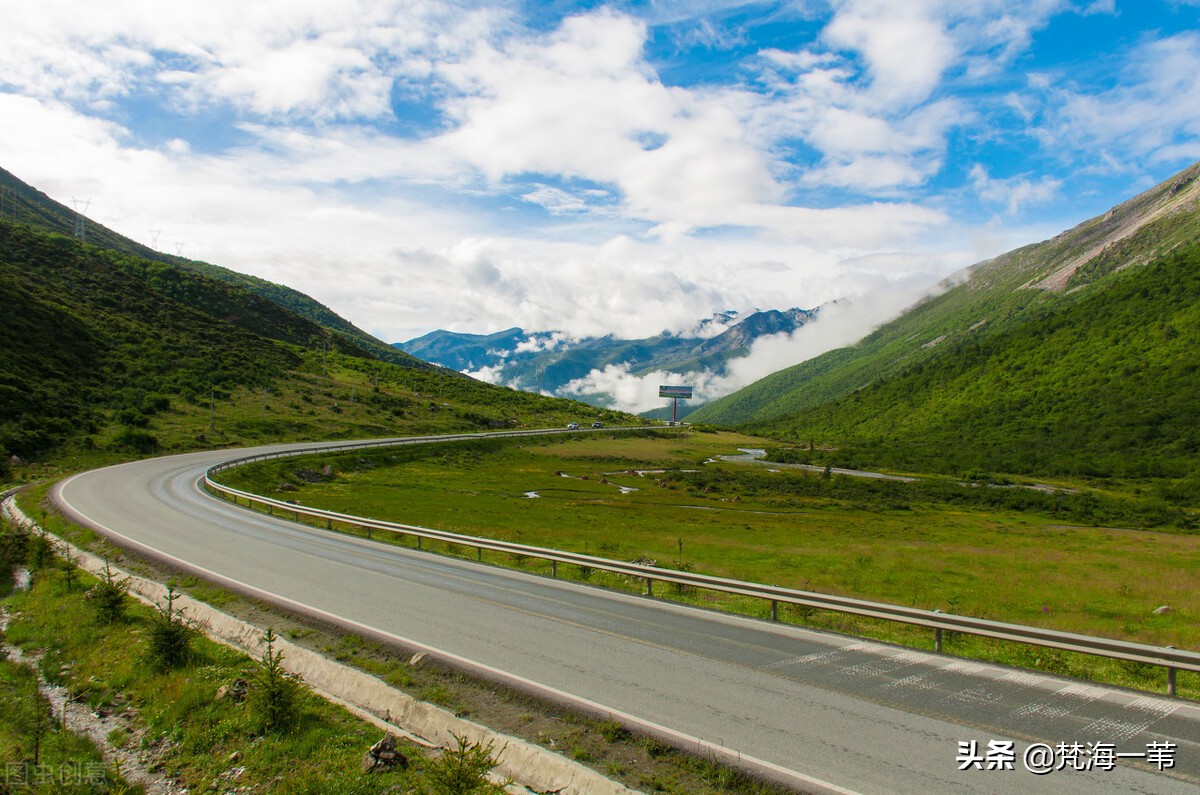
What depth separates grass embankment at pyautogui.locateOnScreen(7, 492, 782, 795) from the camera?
28.0 feet

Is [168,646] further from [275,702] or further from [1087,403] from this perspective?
[1087,403]

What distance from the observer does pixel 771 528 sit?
166 feet

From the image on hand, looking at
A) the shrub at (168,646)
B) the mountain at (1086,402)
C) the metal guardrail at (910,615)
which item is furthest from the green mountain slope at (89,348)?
the mountain at (1086,402)

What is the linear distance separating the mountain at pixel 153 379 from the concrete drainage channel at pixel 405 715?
168 feet

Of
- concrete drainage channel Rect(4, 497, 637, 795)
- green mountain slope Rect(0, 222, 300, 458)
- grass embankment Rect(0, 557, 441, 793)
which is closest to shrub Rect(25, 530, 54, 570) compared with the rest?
grass embankment Rect(0, 557, 441, 793)

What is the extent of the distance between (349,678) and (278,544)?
1717cm

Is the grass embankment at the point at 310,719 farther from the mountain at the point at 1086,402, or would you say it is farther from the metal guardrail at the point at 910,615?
the mountain at the point at 1086,402

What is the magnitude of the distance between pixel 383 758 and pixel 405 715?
1.41 m

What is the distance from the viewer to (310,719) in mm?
10555

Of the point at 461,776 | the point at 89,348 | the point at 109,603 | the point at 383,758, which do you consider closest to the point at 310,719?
the point at 383,758

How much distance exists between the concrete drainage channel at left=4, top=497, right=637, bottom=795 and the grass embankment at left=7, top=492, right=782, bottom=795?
39 cm

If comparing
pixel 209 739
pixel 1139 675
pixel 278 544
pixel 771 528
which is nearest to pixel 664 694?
pixel 209 739

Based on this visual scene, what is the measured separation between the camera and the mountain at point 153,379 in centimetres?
6562

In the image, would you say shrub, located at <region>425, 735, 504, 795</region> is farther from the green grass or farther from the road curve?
the road curve
